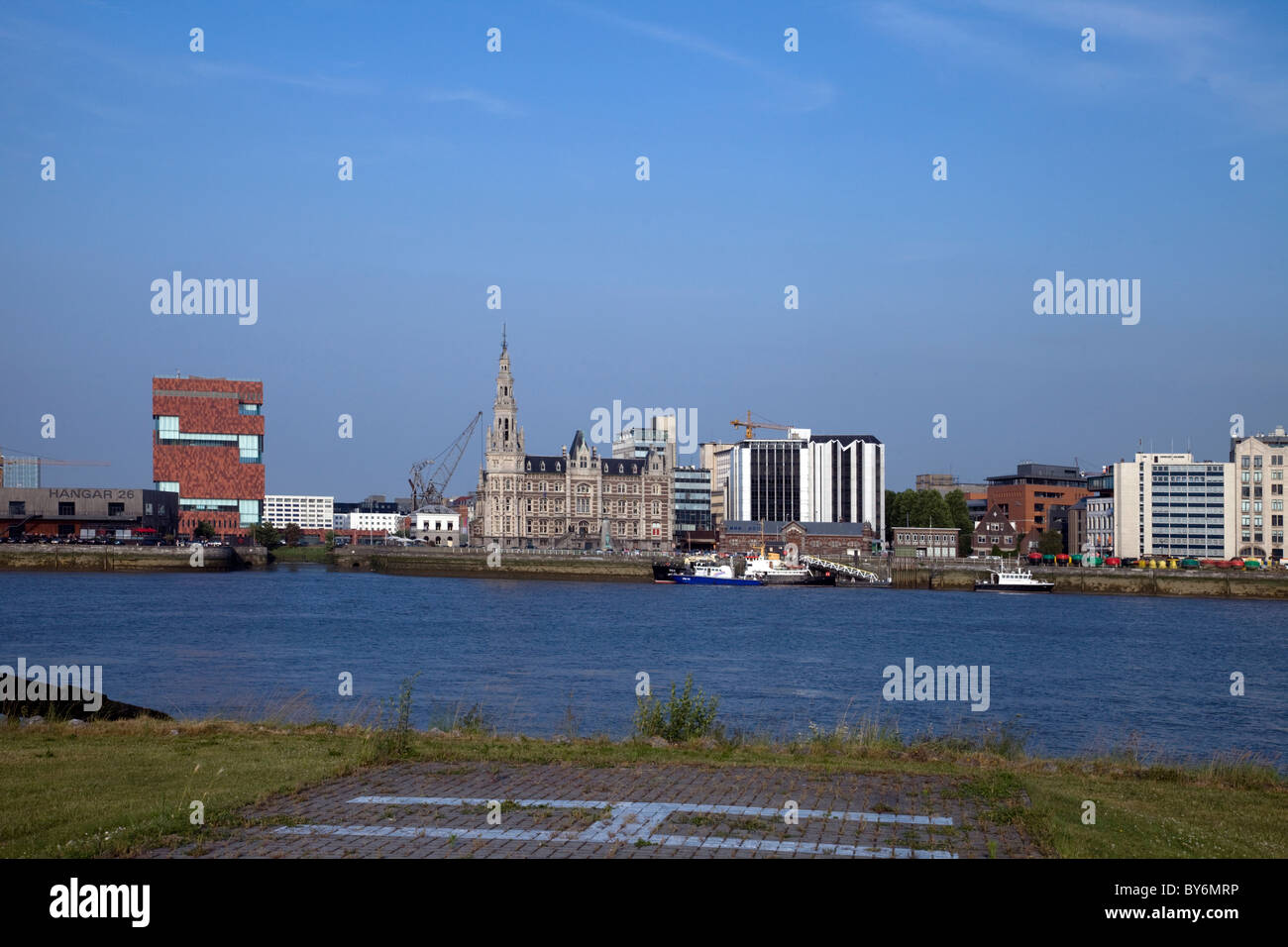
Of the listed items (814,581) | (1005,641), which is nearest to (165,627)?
(1005,641)

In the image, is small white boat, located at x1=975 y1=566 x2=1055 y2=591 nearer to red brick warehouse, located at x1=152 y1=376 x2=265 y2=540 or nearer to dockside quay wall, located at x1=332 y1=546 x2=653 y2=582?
dockside quay wall, located at x1=332 y1=546 x2=653 y2=582

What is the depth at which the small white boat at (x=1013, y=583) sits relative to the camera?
4306 inches

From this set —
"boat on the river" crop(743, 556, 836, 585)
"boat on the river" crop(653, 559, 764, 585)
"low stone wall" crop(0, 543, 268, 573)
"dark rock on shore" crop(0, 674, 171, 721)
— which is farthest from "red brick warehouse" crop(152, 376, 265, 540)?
"dark rock on shore" crop(0, 674, 171, 721)

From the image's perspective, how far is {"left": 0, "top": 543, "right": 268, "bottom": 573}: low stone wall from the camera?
12150 centimetres

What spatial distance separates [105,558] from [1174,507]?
12349 cm

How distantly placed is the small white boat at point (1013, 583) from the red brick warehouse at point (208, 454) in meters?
127

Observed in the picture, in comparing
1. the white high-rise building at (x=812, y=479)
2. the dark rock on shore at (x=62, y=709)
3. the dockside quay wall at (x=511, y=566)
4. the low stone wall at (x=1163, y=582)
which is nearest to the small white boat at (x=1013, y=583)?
the low stone wall at (x=1163, y=582)

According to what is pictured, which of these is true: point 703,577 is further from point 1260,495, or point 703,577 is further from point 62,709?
point 62,709

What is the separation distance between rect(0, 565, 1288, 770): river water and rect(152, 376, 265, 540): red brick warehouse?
335 feet

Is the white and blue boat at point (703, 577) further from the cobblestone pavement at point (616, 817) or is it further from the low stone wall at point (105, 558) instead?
the cobblestone pavement at point (616, 817)

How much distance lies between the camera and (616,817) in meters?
11.8

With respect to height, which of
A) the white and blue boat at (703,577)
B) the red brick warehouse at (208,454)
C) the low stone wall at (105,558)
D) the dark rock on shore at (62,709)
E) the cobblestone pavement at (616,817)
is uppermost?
the red brick warehouse at (208,454)
